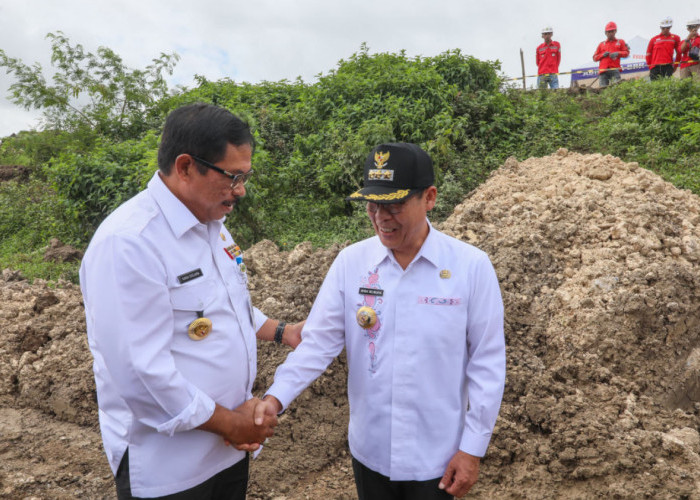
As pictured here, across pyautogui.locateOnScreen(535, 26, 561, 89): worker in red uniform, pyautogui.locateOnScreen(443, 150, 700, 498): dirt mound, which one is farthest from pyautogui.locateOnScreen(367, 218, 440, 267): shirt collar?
pyautogui.locateOnScreen(535, 26, 561, 89): worker in red uniform

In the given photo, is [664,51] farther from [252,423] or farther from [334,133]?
[252,423]

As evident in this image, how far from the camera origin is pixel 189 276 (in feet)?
6.53

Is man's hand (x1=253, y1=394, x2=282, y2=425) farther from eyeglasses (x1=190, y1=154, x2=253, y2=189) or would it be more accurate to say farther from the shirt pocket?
eyeglasses (x1=190, y1=154, x2=253, y2=189)

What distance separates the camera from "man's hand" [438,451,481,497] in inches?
81.4

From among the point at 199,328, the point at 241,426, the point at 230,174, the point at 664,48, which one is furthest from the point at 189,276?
the point at 664,48

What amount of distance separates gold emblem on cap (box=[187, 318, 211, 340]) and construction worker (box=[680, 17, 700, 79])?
42.8 ft

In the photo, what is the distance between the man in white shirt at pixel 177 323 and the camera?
1819 mm

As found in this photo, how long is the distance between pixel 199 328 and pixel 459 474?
1.13 m

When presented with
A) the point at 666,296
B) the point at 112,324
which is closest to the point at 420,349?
the point at 112,324

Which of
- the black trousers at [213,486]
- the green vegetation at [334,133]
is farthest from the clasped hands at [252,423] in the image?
the green vegetation at [334,133]

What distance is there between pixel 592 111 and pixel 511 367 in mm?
7977

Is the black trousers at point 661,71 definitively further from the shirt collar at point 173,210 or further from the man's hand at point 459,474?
the shirt collar at point 173,210

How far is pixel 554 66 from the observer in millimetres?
12547

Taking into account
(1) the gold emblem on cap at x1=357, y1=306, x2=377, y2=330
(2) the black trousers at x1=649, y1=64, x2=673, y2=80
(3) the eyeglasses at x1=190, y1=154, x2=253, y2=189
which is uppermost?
(2) the black trousers at x1=649, y1=64, x2=673, y2=80
